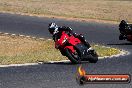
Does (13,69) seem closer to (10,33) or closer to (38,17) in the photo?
(10,33)

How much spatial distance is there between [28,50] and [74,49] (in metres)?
5.65

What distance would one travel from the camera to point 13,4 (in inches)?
1730

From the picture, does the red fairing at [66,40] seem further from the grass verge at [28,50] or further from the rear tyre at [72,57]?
the grass verge at [28,50]

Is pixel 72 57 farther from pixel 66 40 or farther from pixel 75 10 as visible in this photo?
pixel 75 10

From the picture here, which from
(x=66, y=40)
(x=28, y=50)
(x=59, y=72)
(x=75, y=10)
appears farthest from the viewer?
(x=75, y=10)

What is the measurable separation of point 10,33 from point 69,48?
11.9 meters

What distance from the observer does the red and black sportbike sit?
16109 mm

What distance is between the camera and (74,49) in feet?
53.6

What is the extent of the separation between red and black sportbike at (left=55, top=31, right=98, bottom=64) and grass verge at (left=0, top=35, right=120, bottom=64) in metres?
1.05

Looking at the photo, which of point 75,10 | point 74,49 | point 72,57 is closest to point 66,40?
point 74,49

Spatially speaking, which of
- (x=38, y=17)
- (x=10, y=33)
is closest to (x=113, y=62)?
(x=10, y=33)

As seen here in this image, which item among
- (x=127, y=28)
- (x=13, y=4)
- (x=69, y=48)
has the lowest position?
(x=13, y=4)

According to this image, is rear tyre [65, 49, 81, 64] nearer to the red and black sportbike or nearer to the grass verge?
the red and black sportbike

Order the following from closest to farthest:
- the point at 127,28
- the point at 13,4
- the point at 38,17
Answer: the point at 127,28 < the point at 38,17 < the point at 13,4
